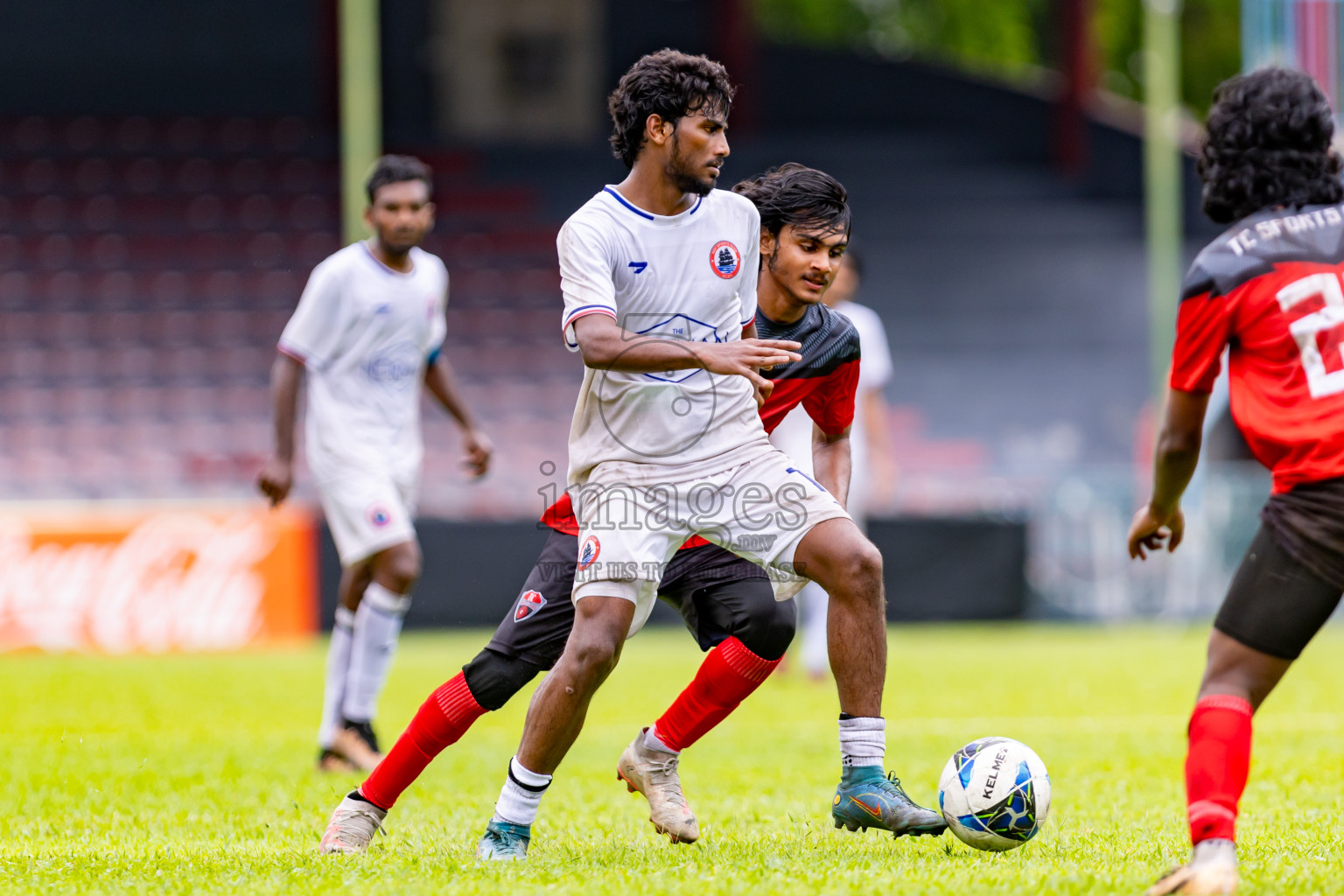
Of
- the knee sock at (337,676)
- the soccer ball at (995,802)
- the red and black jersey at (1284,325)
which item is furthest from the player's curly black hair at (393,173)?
the red and black jersey at (1284,325)

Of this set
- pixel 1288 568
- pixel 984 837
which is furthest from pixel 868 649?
pixel 1288 568

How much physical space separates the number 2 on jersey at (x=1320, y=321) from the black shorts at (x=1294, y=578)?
0.22m

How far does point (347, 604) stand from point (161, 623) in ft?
22.1

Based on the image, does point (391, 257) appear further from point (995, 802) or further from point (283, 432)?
point (995, 802)

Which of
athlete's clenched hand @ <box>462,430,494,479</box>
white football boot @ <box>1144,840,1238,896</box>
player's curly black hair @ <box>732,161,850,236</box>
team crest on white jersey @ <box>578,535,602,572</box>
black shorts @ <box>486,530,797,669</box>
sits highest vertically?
player's curly black hair @ <box>732,161,850,236</box>

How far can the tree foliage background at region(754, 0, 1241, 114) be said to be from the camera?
33281 mm

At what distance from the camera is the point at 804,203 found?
14.3 feet

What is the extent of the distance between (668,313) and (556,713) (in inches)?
41.7

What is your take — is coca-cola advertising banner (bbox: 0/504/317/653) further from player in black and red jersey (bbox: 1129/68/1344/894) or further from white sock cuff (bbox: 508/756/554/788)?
player in black and red jersey (bbox: 1129/68/1344/894)

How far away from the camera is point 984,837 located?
4078 mm

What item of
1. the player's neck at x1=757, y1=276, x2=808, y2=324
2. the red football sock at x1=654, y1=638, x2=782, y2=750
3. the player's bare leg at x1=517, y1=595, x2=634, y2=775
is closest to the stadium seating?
the red football sock at x1=654, y1=638, x2=782, y2=750

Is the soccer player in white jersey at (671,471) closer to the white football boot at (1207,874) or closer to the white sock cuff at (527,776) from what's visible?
the white sock cuff at (527,776)

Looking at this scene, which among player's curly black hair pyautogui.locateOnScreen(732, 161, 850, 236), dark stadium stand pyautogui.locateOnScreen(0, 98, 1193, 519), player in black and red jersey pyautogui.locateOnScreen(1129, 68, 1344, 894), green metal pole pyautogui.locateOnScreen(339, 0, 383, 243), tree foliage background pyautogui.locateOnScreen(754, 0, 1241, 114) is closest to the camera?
player in black and red jersey pyautogui.locateOnScreen(1129, 68, 1344, 894)

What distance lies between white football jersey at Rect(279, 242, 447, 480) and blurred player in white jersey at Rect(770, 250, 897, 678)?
215cm
